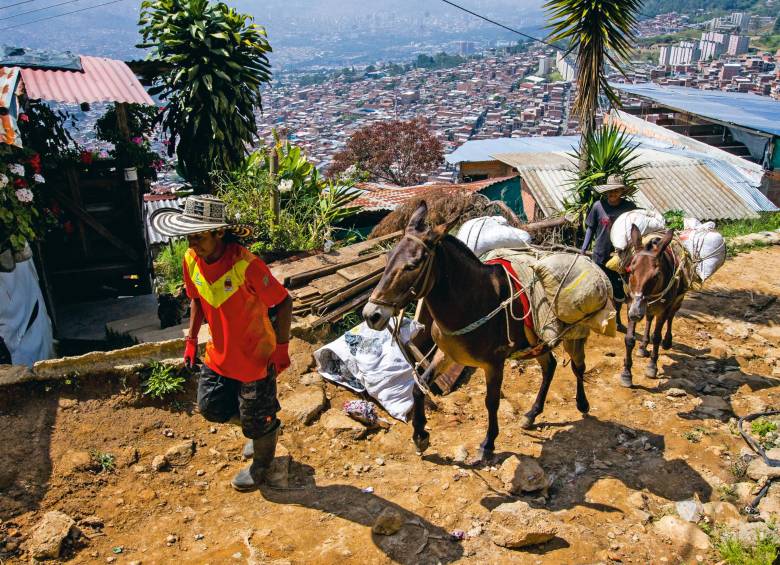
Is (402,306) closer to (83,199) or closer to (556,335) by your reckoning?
(556,335)

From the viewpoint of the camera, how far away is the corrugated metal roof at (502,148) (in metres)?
21.8

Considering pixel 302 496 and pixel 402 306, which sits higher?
pixel 402 306

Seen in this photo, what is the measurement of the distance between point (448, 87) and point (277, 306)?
10462cm

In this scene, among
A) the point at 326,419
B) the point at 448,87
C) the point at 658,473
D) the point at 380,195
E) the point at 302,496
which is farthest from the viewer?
the point at 448,87

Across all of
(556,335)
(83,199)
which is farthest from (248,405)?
(83,199)

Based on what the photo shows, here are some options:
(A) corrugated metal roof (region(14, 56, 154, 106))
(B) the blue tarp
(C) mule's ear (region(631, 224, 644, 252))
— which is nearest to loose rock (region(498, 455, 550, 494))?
(C) mule's ear (region(631, 224, 644, 252))

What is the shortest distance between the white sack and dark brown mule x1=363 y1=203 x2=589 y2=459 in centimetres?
417

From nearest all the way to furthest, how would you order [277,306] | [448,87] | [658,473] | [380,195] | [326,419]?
[277,306]
[658,473]
[326,419]
[380,195]
[448,87]

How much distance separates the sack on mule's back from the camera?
5.16 metres

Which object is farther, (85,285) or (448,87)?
(448,87)

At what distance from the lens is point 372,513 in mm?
4371

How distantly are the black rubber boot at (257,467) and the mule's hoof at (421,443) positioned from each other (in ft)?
4.14

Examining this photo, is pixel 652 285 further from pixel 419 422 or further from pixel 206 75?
pixel 206 75

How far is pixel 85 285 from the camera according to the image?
9883 millimetres
